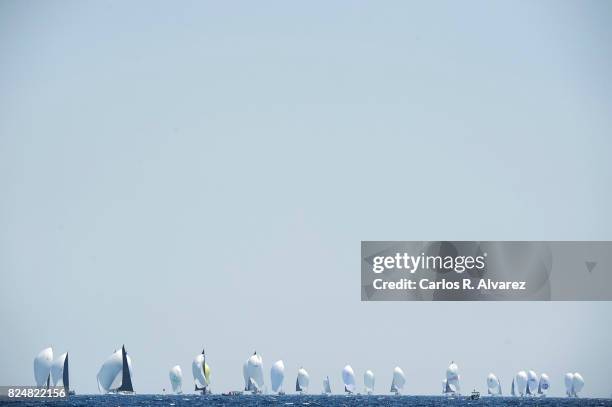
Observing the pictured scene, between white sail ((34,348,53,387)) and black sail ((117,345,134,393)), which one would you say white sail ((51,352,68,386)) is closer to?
white sail ((34,348,53,387))

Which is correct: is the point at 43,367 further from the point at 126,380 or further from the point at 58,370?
the point at 126,380

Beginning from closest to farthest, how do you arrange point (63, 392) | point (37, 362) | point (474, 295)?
point (474, 295), point (63, 392), point (37, 362)

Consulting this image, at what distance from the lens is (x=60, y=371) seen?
625 ft

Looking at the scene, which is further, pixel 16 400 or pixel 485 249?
pixel 16 400

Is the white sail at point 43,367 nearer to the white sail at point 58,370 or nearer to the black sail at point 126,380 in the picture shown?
the white sail at point 58,370

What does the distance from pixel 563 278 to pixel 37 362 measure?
11502cm

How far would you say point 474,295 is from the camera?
88938 mm

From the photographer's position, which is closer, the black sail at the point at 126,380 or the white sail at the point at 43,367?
the white sail at the point at 43,367

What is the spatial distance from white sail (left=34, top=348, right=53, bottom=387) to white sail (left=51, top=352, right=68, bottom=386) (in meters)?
0.78

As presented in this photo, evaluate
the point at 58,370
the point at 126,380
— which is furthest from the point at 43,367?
the point at 126,380

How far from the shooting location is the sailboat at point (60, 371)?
190 metres

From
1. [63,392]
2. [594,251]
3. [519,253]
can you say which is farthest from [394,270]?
[63,392]

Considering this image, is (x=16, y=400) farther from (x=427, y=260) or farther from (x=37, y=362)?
(x=427, y=260)

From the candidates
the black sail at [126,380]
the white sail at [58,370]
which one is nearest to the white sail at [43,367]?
the white sail at [58,370]
